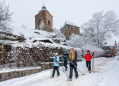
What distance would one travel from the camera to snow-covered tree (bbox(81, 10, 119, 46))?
26795 mm

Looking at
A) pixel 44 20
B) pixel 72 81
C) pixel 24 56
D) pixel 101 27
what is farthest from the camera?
pixel 44 20

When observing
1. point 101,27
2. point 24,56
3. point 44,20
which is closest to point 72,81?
point 24,56

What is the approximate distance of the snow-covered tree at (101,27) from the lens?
87.9 feet

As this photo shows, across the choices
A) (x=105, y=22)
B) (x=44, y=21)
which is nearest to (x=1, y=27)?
(x=44, y=21)

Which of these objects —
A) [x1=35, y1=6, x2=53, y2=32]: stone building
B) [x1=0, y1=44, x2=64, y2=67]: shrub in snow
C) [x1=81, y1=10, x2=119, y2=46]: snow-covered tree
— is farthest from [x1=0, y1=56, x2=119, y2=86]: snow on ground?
[x1=35, y1=6, x2=53, y2=32]: stone building

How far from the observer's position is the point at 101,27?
2777cm

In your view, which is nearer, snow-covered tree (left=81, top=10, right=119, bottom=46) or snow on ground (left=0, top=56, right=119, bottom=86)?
snow on ground (left=0, top=56, right=119, bottom=86)

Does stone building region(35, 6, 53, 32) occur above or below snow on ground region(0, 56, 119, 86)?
above

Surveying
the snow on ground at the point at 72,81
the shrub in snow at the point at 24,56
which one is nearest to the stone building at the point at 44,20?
the shrub in snow at the point at 24,56

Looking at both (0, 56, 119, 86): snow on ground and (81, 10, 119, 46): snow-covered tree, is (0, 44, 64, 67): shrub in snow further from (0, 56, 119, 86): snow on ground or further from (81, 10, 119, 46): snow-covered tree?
(81, 10, 119, 46): snow-covered tree

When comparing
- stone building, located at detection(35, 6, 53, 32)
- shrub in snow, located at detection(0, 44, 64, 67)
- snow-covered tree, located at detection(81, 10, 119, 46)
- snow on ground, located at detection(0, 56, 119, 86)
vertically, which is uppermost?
stone building, located at detection(35, 6, 53, 32)

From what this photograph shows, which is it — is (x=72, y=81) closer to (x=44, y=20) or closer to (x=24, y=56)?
(x=24, y=56)

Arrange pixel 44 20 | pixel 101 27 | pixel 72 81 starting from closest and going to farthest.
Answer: pixel 72 81 → pixel 101 27 → pixel 44 20

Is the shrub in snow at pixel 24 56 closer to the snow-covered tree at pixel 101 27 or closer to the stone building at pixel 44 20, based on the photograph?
the snow-covered tree at pixel 101 27
